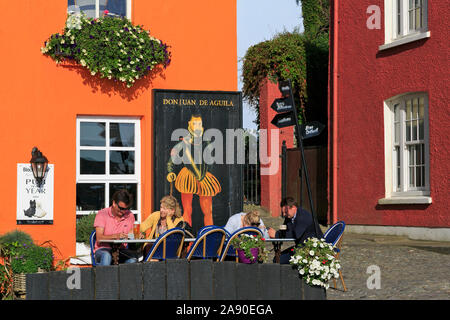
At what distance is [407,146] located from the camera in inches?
565

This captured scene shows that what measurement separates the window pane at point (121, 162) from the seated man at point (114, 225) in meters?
1.77

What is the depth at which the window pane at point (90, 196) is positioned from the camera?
9846 mm

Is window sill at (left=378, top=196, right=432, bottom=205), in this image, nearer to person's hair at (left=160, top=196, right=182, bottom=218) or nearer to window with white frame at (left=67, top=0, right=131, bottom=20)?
person's hair at (left=160, top=196, right=182, bottom=218)

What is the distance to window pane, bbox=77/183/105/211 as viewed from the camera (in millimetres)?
9846

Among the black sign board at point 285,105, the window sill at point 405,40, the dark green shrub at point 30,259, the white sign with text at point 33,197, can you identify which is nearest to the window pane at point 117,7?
the white sign with text at point 33,197

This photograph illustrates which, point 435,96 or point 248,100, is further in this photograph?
point 248,100

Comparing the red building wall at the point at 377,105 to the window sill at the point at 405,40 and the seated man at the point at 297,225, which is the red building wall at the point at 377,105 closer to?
the window sill at the point at 405,40

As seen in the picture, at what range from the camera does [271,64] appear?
18375mm

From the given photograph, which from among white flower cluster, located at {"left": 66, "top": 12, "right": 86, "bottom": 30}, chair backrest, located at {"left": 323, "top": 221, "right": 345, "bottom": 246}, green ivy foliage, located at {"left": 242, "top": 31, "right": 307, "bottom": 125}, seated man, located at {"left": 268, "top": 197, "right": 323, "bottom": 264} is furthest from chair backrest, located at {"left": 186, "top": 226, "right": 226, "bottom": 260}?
green ivy foliage, located at {"left": 242, "top": 31, "right": 307, "bottom": 125}

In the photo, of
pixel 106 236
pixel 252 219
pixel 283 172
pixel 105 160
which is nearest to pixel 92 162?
pixel 105 160

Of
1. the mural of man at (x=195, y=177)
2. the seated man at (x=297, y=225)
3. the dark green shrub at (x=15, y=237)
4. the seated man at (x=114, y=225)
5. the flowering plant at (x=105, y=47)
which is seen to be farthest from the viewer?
the mural of man at (x=195, y=177)
